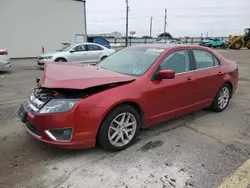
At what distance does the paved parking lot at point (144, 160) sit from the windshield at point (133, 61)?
3.63ft

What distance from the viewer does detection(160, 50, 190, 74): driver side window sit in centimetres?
371

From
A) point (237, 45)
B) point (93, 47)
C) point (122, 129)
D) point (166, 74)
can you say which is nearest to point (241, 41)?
point (237, 45)

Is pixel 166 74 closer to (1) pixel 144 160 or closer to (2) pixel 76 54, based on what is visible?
(1) pixel 144 160

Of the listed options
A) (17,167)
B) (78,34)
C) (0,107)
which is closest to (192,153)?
(17,167)

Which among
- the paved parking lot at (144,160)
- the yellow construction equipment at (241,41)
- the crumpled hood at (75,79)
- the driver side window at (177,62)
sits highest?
the yellow construction equipment at (241,41)

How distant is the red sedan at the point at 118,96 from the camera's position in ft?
9.19

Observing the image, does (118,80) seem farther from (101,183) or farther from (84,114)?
(101,183)

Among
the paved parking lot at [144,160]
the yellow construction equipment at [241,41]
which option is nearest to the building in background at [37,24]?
the paved parking lot at [144,160]

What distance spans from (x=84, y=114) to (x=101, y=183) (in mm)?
830

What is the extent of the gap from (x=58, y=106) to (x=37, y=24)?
17.7 metres

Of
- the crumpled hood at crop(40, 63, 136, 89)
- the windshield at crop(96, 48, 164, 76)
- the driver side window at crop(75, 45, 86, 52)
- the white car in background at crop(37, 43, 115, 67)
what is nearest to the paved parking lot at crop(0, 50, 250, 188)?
the crumpled hood at crop(40, 63, 136, 89)

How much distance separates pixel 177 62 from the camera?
12.9 feet

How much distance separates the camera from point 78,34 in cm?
2072

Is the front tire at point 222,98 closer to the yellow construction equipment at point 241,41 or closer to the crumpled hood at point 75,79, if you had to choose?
the crumpled hood at point 75,79
